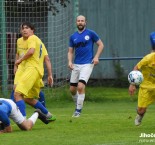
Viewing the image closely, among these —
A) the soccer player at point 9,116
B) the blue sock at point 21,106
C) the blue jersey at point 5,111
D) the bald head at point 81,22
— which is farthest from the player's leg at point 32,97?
the bald head at point 81,22

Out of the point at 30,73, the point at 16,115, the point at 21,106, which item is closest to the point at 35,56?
the point at 30,73

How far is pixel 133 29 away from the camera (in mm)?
31359

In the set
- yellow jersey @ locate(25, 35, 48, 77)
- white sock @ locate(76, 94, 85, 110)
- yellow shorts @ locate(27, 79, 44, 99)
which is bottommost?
white sock @ locate(76, 94, 85, 110)

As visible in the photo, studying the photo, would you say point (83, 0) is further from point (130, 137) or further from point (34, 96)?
point (130, 137)

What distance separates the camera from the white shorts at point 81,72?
17031mm

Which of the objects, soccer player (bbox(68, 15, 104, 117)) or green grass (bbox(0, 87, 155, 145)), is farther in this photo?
soccer player (bbox(68, 15, 104, 117))

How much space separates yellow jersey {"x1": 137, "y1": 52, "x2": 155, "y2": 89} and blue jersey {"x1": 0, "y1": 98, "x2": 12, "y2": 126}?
2264mm

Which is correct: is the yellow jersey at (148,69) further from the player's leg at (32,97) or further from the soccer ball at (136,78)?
the player's leg at (32,97)

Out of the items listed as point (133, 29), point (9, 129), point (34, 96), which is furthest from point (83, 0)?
point (9, 129)

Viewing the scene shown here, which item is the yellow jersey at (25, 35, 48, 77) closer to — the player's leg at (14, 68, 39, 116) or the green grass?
the player's leg at (14, 68, 39, 116)

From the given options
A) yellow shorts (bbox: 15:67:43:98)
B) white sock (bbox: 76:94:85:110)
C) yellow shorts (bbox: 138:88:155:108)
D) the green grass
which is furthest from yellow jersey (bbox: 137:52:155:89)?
white sock (bbox: 76:94:85:110)

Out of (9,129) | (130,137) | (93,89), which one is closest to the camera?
(130,137)

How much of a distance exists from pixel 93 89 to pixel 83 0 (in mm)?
4903

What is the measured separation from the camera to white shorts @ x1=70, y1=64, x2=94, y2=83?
1703 cm
